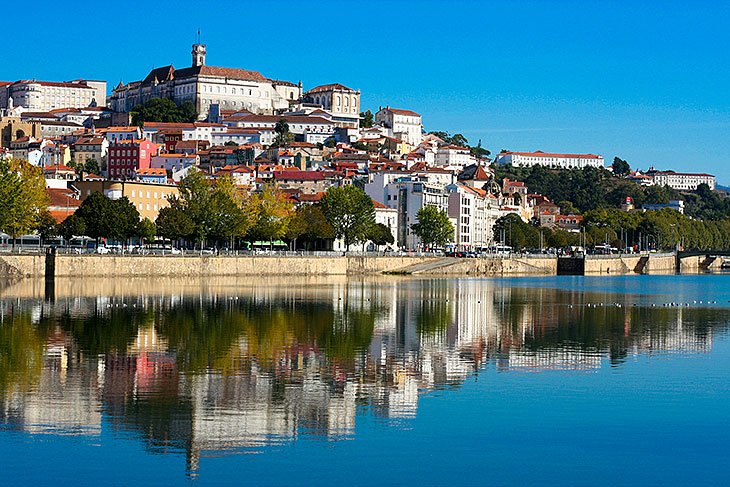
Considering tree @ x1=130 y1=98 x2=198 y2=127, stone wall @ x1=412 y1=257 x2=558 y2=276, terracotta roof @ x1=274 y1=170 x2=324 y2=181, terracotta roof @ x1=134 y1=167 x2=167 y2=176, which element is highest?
tree @ x1=130 y1=98 x2=198 y2=127

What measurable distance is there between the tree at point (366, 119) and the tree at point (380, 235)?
80531 mm

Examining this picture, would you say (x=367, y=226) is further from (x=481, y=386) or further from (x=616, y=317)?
(x=481, y=386)

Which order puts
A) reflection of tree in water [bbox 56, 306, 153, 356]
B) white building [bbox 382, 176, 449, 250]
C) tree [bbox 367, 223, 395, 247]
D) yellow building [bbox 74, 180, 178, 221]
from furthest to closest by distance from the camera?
white building [bbox 382, 176, 449, 250]
tree [bbox 367, 223, 395, 247]
yellow building [bbox 74, 180, 178, 221]
reflection of tree in water [bbox 56, 306, 153, 356]

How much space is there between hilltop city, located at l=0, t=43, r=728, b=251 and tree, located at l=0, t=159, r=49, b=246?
13240mm

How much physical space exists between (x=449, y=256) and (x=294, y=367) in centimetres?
6152

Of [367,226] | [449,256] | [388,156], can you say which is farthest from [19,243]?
[388,156]

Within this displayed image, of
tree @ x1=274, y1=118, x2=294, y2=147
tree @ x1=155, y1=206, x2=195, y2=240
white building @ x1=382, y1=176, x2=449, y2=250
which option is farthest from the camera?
tree @ x1=274, y1=118, x2=294, y2=147

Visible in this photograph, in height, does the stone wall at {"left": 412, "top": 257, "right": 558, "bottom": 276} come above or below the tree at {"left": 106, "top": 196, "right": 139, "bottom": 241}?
below

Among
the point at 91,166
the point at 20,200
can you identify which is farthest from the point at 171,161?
the point at 20,200

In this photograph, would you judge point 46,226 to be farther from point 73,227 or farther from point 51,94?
point 51,94

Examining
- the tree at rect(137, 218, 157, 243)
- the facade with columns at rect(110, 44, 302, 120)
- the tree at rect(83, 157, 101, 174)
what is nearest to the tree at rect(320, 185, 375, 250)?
the tree at rect(137, 218, 157, 243)

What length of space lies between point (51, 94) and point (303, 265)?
127 metres

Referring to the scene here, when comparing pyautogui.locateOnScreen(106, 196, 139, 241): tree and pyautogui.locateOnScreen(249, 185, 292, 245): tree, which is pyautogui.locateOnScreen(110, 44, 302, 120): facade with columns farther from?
pyautogui.locateOnScreen(106, 196, 139, 241): tree

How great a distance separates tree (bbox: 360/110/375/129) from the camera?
173 meters
